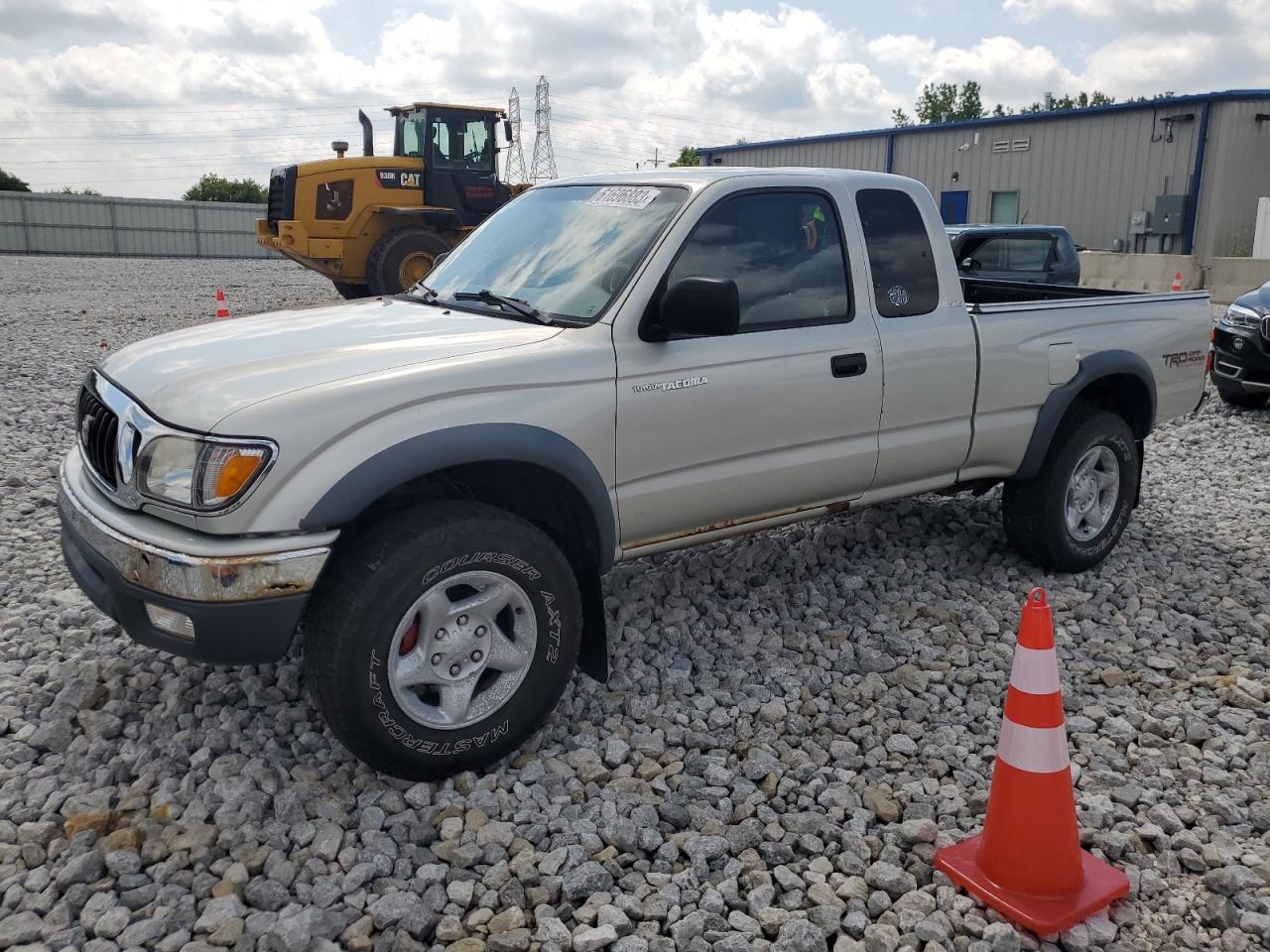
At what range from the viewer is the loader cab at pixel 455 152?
51.6ft

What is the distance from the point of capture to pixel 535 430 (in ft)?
10.9

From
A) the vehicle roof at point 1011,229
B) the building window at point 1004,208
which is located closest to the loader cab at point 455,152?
the vehicle roof at point 1011,229

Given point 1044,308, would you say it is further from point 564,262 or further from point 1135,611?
point 564,262

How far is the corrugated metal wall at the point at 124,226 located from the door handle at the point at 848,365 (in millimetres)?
34984

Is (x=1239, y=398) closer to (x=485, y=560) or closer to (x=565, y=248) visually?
(x=565, y=248)

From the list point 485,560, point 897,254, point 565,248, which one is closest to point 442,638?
point 485,560

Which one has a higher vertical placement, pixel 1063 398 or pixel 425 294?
pixel 425 294

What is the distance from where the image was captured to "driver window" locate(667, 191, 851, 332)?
3902 mm

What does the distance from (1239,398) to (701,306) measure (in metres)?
8.47

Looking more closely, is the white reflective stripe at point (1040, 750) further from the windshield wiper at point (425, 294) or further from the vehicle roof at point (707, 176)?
the windshield wiper at point (425, 294)

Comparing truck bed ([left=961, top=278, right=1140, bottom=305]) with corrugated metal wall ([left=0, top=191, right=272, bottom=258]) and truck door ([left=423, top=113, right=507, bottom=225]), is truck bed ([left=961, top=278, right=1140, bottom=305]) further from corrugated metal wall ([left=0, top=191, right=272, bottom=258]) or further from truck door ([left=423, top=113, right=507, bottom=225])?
corrugated metal wall ([left=0, top=191, right=272, bottom=258])

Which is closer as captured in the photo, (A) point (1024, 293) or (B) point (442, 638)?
(B) point (442, 638)

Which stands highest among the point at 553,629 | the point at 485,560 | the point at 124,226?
the point at 124,226

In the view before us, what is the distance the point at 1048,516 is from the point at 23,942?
173 inches
